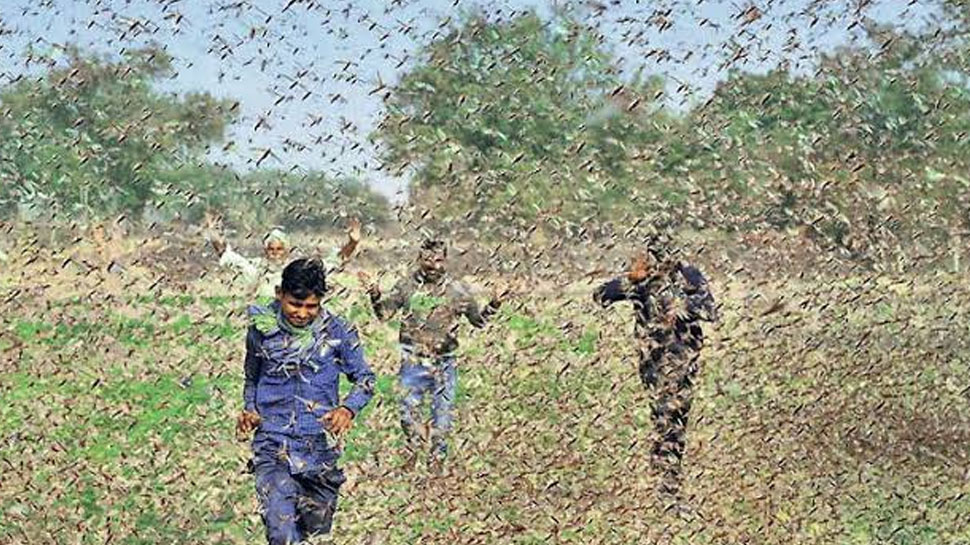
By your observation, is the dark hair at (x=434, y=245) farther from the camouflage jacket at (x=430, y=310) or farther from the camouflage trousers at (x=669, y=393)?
the camouflage trousers at (x=669, y=393)

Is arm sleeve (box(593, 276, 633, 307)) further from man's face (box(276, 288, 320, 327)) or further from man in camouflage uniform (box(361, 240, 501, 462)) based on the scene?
man's face (box(276, 288, 320, 327))

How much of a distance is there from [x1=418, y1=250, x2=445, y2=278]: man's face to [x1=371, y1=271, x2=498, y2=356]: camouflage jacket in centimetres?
5

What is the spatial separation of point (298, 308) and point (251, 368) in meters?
0.35

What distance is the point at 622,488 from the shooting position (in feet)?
28.8

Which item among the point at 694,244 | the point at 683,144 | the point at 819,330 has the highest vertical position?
the point at 683,144

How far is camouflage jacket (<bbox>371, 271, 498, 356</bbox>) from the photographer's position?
881cm

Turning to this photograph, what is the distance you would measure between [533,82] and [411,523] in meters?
2.52

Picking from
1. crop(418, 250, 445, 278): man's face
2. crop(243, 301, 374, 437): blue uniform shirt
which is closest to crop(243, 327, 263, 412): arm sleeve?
crop(243, 301, 374, 437): blue uniform shirt

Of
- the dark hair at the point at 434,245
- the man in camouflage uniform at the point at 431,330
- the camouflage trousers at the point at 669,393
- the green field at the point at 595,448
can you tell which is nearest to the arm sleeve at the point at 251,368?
the green field at the point at 595,448

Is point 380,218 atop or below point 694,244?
atop

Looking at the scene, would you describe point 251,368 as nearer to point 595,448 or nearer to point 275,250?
point 275,250

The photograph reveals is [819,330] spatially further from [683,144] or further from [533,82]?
[533,82]

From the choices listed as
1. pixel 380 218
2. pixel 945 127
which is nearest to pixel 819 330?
pixel 945 127

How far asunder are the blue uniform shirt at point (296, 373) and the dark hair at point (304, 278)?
181mm
